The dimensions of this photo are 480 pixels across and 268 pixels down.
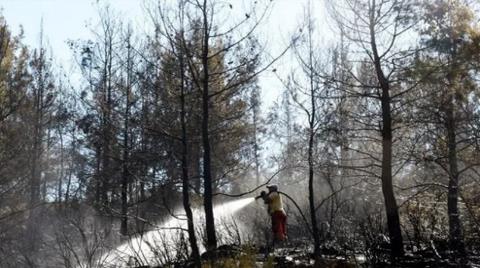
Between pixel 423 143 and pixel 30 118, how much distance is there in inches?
612

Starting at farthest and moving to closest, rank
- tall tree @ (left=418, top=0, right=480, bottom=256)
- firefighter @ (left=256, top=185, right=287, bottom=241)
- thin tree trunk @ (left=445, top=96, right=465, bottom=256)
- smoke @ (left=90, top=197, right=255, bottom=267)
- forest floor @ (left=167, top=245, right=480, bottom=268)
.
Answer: firefighter @ (left=256, top=185, right=287, bottom=241)
tall tree @ (left=418, top=0, right=480, bottom=256)
thin tree trunk @ (left=445, top=96, right=465, bottom=256)
smoke @ (left=90, top=197, right=255, bottom=267)
forest floor @ (left=167, top=245, right=480, bottom=268)

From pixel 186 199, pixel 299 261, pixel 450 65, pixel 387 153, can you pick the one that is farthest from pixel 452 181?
pixel 186 199

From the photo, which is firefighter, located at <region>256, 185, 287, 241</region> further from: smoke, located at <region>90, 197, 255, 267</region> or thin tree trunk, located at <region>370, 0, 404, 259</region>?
thin tree trunk, located at <region>370, 0, 404, 259</region>

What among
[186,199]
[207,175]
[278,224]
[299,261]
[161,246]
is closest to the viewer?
[299,261]

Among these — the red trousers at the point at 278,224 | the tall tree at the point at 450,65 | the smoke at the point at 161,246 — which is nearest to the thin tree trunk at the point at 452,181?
the tall tree at the point at 450,65

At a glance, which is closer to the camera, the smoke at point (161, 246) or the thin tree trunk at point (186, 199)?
the thin tree trunk at point (186, 199)

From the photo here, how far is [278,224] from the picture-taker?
539 inches

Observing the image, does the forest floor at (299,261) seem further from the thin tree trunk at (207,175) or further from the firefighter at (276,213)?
the firefighter at (276,213)

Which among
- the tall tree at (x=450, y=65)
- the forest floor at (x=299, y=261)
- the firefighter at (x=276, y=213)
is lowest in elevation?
the forest floor at (x=299, y=261)

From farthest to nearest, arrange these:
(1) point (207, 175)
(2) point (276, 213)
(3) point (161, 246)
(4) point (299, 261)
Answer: (2) point (276, 213), (3) point (161, 246), (1) point (207, 175), (4) point (299, 261)

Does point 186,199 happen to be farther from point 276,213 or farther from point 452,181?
point 452,181

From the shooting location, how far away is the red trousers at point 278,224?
1344 cm

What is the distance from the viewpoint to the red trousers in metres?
13.4

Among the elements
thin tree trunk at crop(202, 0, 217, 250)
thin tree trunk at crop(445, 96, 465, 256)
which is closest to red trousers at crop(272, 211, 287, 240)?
thin tree trunk at crop(202, 0, 217, 250)
